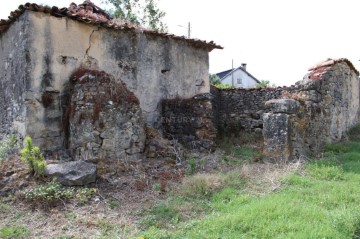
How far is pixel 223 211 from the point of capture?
4.97 meters

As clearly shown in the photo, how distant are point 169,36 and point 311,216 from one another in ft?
23.0

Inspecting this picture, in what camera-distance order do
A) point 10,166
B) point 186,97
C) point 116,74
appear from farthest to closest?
point 186,97, point 116,74, point 10,166

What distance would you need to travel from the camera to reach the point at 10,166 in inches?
251

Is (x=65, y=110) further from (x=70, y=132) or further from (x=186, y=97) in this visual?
(x=186, y=97)

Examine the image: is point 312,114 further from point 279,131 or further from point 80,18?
point 80,18

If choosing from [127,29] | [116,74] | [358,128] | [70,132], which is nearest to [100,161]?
[70,132]

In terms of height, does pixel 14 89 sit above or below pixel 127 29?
below

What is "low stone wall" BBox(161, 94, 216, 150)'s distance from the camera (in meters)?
9.53

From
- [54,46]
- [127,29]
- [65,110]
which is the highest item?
[127,29]

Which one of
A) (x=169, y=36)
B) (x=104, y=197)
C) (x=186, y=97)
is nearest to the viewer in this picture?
(x=104, y=197)

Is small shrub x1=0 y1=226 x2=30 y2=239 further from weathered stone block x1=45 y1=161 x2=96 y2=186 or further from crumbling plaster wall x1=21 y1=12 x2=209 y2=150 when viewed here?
crumbling plaster wall x1=21 y1=12 x2=209 y2=150

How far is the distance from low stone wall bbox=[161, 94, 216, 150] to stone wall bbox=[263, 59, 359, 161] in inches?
80.9

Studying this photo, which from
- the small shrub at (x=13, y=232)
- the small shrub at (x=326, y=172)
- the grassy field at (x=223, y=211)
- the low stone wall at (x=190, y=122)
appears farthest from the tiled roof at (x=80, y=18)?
the small shrub at (x=326, y=172)

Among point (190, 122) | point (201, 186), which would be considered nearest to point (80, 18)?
point (190, 122)
